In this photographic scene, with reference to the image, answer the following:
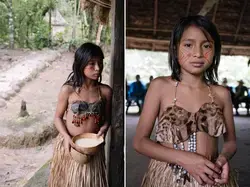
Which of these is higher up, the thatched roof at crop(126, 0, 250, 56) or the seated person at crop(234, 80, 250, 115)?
the thatched roof at crop(126, 0, 250, 56)

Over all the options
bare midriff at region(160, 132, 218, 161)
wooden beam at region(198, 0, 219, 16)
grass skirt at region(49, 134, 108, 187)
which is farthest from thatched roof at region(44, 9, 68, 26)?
wooden beam at region(198, 0, 219, 16)

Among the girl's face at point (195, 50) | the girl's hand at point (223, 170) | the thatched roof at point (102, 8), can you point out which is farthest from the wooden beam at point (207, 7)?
the girl's hand at point (223, 170)

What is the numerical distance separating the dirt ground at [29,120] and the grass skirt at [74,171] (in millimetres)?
268

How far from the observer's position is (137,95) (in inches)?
107

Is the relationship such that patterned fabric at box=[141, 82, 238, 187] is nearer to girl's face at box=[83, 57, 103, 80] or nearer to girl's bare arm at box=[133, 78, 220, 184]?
girl's bare arm at box=[133, 78, 220, 184]

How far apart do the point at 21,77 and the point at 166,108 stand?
36.5 inches

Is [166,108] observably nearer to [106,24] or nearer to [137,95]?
[106,24]

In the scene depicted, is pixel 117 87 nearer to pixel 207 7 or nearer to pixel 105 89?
pixel 105 89

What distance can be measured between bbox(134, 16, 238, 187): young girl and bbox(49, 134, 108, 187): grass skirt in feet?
1.31

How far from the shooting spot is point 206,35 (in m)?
0.80

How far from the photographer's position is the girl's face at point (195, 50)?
0.80 m

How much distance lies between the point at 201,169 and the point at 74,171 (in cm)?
56

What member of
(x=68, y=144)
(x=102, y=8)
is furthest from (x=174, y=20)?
(x=68, y=144)

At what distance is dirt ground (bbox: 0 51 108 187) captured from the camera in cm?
145
